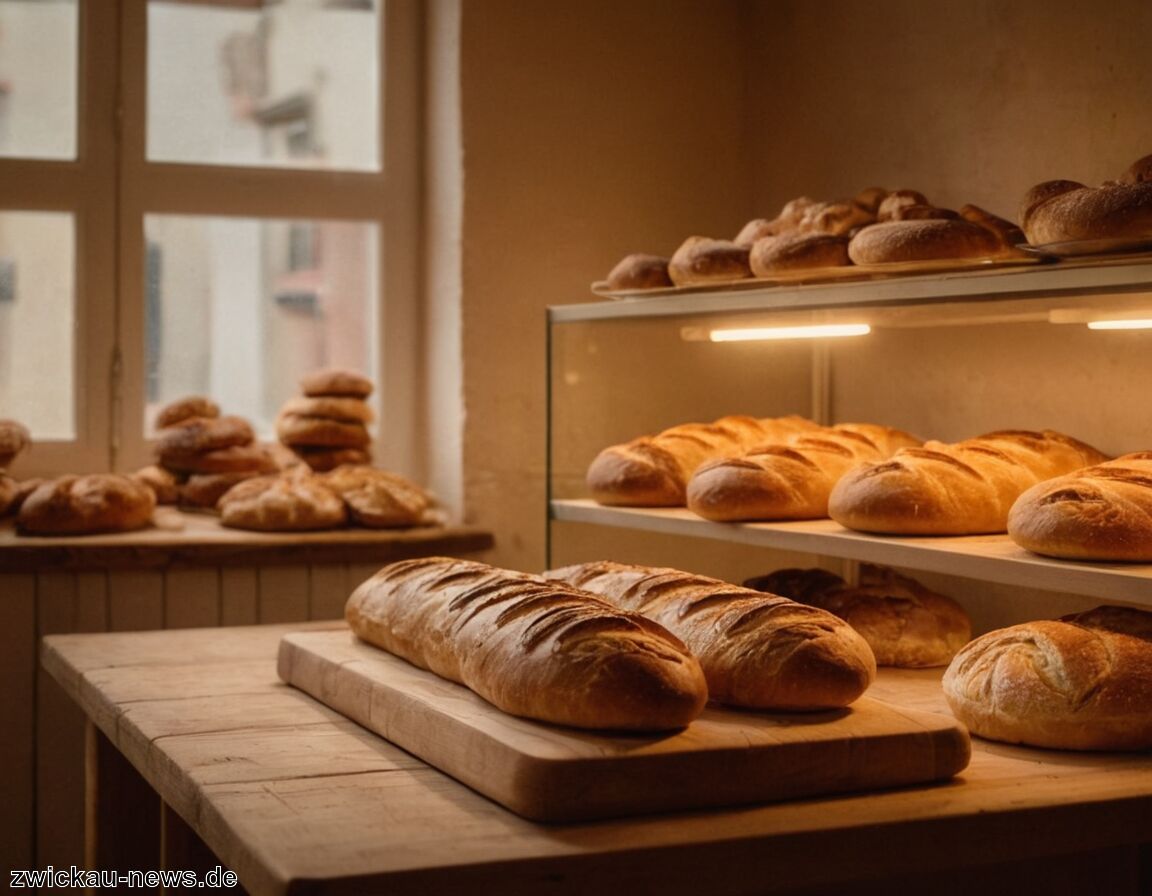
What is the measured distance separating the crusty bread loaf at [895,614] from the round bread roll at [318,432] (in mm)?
1594

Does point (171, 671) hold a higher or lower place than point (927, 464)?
lower

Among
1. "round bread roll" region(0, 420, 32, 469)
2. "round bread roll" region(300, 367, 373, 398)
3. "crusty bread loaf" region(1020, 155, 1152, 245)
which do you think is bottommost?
"round bread roll" region(0, 420, 32, 469)

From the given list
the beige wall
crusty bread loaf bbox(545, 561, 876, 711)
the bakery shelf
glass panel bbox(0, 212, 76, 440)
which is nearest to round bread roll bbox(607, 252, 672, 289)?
the bakery shelf

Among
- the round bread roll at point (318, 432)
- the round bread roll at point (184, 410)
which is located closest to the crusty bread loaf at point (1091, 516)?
the round bread roll at point (318, 432)

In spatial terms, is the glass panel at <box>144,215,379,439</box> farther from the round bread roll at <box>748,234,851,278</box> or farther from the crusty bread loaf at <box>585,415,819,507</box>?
the round bread roll at <box>748,234,851,278</box>

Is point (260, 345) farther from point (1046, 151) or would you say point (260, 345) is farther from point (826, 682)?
point (826, 682)

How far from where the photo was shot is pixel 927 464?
228 centimetres

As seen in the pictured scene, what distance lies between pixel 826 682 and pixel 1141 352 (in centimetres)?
114

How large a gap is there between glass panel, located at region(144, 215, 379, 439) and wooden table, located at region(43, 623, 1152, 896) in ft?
6.85

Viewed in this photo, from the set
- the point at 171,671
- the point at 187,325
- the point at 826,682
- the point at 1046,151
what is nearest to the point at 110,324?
the point at 187,325

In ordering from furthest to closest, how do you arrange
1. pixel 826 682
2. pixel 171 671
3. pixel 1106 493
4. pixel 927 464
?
1. pixel 171 671
2. pixel 927 464
3. pixel 1106 493
4. pixel 826 682

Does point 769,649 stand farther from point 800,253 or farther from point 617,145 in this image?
point 617,145

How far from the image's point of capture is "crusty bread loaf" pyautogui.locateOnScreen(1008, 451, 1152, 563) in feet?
6.11

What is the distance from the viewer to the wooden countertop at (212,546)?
343 centimetres
